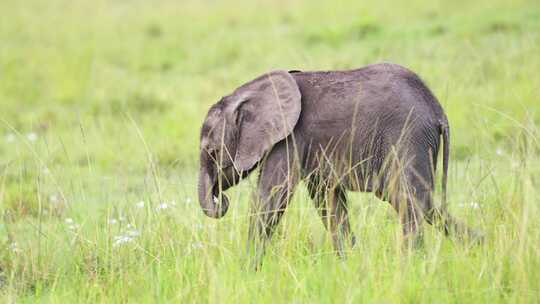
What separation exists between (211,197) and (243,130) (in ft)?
1.36

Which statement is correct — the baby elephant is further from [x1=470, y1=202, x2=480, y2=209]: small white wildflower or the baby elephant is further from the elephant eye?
[x1=470, y1=202, x2=480, y2=209]: small white wildflower

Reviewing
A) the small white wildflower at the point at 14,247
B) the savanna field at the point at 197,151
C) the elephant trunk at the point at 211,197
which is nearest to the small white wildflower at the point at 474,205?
the savanna field at the point at 197,151

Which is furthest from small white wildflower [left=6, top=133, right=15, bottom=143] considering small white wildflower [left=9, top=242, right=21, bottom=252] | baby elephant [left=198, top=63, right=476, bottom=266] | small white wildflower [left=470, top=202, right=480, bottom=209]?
small white wildflower [left=470, top=202, right=480, bottom=209]

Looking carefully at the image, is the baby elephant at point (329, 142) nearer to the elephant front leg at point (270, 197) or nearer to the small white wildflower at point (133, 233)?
the elephant front leg at point (270, 197)

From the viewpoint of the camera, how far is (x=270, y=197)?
465 centimetres

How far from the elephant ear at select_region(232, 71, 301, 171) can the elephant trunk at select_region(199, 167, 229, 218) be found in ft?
0.63

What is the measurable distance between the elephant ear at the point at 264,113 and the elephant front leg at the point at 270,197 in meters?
0.11

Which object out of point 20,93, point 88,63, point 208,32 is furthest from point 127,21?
point 20,93

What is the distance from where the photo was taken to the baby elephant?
15.2 feet

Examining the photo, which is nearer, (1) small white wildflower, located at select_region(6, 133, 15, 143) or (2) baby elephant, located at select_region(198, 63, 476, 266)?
(2) baby elephant, located at select_region(198, 63, 476, 266)

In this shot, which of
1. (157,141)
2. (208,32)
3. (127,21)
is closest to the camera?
(157,141)

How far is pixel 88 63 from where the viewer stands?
12781 millimetres

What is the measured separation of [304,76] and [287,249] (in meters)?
1.03

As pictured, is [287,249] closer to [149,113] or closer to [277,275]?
[277,275]
